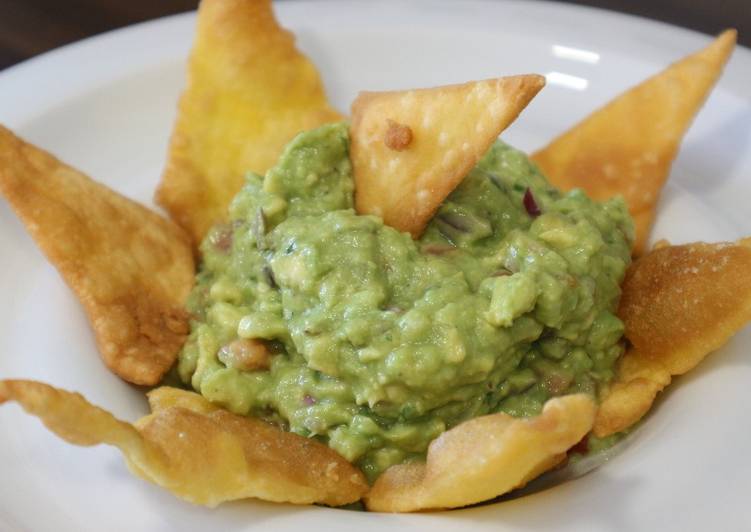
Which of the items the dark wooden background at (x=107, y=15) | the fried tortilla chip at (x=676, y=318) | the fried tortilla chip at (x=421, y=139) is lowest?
the dark wooden background at (x=107, y=15)

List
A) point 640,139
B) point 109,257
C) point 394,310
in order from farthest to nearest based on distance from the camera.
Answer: point 640,139 → point 109,257 → point 394,310

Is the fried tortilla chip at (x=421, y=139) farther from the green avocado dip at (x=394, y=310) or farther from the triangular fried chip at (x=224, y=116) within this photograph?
the triangular fried chip at (x=224, y=116)

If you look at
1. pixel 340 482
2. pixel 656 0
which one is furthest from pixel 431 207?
pixel 656 0

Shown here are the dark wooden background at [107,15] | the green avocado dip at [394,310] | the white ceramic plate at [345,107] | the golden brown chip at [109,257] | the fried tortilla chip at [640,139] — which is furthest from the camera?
the dark wooden background at [107,15]

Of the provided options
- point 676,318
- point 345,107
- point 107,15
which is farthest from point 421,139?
point 107,15

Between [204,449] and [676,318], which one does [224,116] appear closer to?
[204,449]

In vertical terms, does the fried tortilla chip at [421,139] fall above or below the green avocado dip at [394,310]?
above

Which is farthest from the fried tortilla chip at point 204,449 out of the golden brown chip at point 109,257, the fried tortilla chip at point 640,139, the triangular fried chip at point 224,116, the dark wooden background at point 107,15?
the dark wooden background at point 107,15
